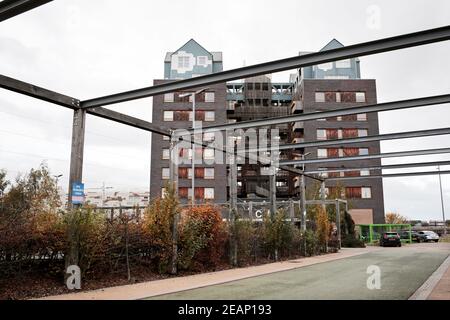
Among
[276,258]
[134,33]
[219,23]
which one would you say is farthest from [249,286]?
[276,258]

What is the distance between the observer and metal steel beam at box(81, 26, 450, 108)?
29.7 ft

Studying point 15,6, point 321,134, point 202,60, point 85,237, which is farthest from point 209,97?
point 15,6

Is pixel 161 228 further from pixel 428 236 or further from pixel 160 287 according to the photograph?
pixel 428 236

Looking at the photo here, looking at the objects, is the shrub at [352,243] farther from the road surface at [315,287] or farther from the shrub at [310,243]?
the road surface at [315,287]

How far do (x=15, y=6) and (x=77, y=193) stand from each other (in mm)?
4622

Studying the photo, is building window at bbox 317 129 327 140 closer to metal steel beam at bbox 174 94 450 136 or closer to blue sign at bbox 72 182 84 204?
metal steel beam at bbox 174 94 450 136

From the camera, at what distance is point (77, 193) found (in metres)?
10.5

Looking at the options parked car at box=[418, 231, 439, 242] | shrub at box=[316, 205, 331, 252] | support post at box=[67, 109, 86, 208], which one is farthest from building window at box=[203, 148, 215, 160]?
support post at box=[67, 109, 86, 208]

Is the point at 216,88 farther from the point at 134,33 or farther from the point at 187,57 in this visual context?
the point at 134,33

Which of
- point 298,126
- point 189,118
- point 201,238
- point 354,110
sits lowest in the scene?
point 201,238

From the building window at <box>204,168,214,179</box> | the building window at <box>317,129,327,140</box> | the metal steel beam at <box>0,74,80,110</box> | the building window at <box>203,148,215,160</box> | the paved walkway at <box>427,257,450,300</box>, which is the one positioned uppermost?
the building window at <box>317,129,327,140</box>

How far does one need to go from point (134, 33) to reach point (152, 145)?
4674 centimetres

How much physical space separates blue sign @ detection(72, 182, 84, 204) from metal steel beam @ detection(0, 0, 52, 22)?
13.9ft

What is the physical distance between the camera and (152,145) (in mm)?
57219
